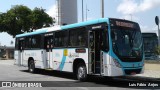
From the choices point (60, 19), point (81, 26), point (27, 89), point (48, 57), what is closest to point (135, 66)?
point (81, 26)

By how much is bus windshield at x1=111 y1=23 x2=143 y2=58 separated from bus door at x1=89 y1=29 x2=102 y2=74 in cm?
99

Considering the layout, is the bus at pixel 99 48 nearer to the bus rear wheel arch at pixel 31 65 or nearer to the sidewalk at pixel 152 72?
the bus rear wheel arch at pixel 31 65

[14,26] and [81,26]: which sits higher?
[14,26]

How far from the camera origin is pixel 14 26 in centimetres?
Answer: 5116

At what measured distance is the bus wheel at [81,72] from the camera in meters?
16.3

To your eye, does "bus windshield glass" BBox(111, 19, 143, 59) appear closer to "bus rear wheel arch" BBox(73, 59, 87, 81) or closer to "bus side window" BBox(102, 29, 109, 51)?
"bus side window" BBox(102, 29, 109, 51)

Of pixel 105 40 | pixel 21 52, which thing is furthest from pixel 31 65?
pixel 105 40

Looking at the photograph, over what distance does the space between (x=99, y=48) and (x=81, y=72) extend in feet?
6.23

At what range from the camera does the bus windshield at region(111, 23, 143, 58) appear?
48.4ft

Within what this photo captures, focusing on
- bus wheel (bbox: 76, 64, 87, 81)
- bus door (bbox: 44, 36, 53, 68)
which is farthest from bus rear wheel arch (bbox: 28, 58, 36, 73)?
bus wheel (bbox: 76, 64, 87, 81)

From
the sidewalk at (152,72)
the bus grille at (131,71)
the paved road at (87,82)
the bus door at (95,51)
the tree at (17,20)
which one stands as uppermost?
the tree at (17,20)

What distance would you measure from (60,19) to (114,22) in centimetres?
3585

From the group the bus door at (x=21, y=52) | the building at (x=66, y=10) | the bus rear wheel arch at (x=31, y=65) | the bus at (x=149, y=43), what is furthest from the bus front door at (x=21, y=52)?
the building at (x=66, y=10)

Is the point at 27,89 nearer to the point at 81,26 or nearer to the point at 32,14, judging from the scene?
the point at 81,26
